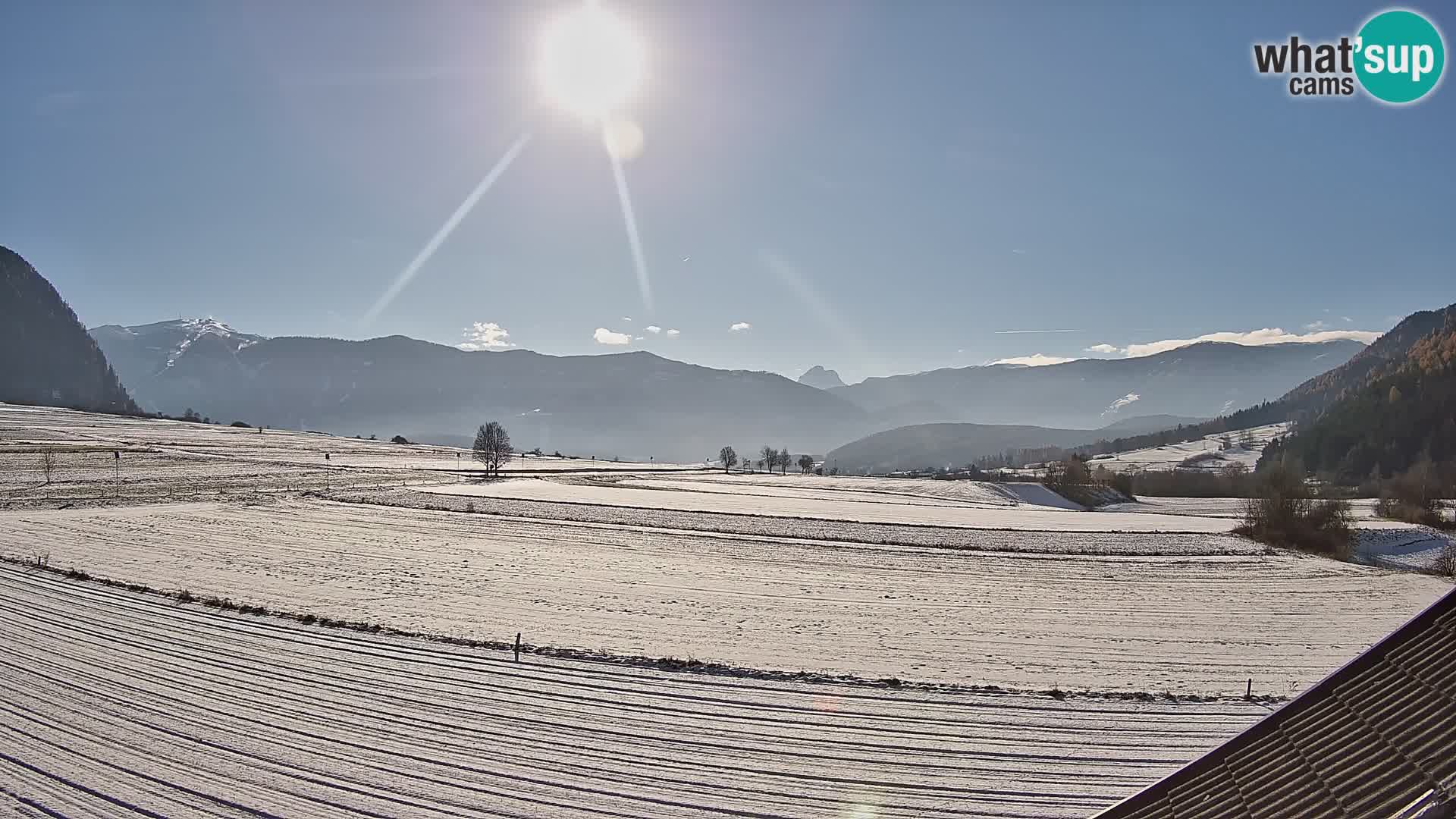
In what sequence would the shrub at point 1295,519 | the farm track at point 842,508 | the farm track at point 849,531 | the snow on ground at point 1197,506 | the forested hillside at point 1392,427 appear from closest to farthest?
the farm track at point 849,531 < the shrub at point 1295,519 < the farm track at point 842,508 < the snow on ground at point 1197,506 < the forested hillside at point 1392,427

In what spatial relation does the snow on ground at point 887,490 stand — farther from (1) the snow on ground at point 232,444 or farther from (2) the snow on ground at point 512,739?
(2) the snow on ground at point 512,739

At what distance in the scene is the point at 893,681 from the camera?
51.4 ft

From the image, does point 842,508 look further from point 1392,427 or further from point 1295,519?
Answer: point 1392,427

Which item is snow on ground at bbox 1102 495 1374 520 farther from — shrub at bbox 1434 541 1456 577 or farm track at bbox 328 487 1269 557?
farm track at bbox 328 487 1269 557

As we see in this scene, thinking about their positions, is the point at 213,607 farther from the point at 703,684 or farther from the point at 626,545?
the point at 626,545

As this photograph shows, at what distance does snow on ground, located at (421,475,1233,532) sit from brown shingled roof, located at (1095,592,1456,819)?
154ft

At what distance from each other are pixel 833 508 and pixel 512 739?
5157 centimetres

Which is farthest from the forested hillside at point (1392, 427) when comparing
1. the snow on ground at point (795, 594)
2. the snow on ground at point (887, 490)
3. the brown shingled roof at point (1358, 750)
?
the brown shingled roof at point (1358, 750)

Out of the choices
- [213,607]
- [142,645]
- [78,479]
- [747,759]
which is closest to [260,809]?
[747,759]

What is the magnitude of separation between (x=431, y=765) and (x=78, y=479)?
69.6 metres

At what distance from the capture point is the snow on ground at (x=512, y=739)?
34.0ft

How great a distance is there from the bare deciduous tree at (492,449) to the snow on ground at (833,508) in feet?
27.3

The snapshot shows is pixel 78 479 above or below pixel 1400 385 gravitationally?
below

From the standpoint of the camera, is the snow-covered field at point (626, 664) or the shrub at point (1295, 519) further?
the shrub at point (1295, 519)
